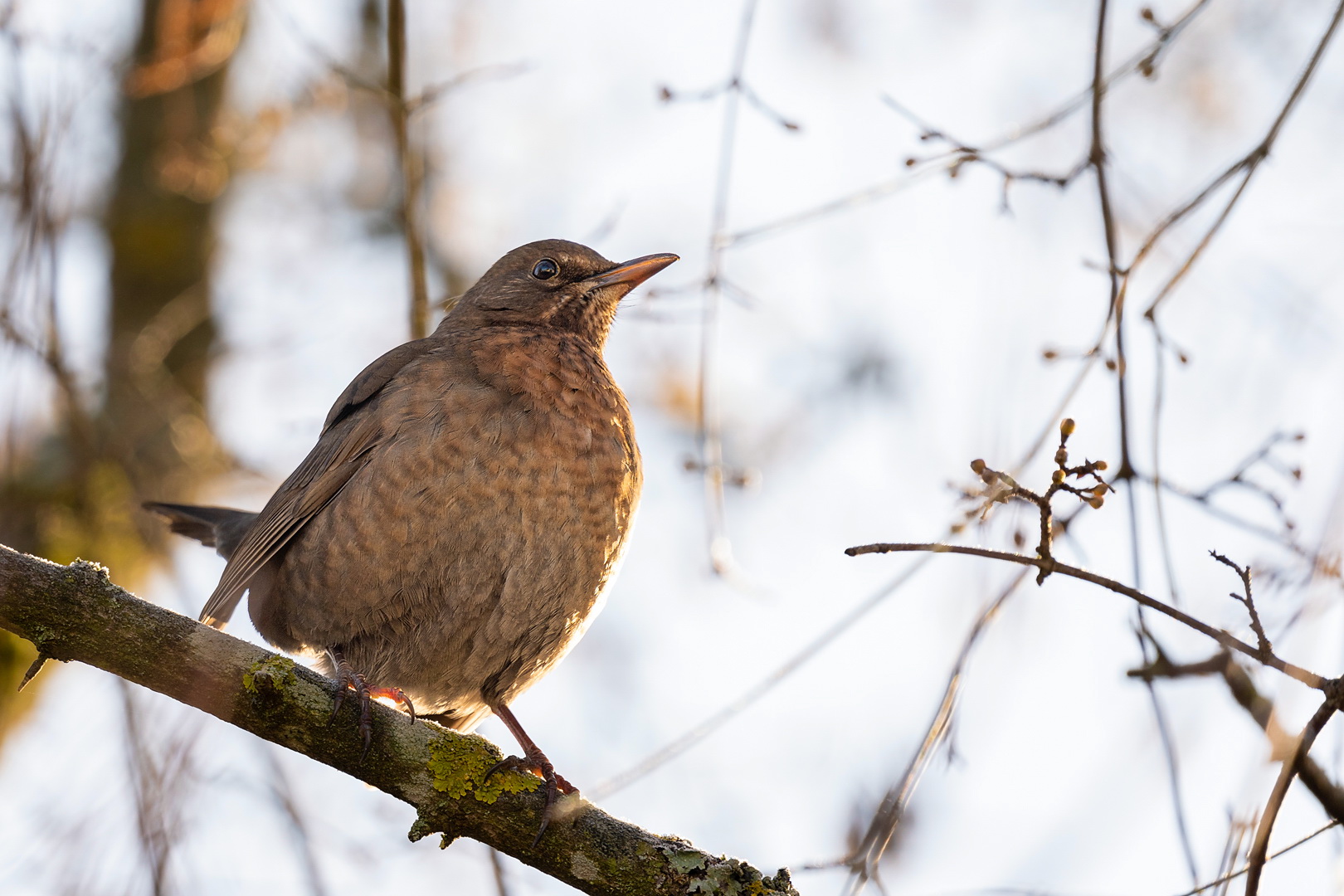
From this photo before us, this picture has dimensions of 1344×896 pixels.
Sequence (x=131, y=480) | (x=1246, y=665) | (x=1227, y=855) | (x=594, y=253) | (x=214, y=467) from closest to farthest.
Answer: (x=1227, y=855) → (x=1246, y=665) → (x=594, y=253) → (x=131, y=480) → (x=214, y=467)

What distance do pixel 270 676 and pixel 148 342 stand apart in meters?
4.13

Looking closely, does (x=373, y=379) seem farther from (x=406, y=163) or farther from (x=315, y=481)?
(x=406, y=163)

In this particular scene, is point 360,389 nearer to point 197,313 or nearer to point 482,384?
point 482,384

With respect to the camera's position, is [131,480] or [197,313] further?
[197,313]

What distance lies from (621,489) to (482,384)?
0.57 metres

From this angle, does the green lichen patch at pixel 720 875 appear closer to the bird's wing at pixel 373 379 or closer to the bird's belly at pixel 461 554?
the bird's belly at pixel 461 554

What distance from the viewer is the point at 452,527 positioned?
3.86m

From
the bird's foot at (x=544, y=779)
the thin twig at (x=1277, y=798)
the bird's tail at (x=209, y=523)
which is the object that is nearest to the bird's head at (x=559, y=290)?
the bird's tail at (x=209, y=523)

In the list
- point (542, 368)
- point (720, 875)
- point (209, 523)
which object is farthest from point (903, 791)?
point (209, 523)

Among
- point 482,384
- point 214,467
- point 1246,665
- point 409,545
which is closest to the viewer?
point 1246,665

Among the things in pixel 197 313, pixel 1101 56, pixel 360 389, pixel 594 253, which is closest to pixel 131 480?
pixel 197 313

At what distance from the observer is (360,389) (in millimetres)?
4469

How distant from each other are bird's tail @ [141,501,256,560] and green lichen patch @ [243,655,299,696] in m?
1.99

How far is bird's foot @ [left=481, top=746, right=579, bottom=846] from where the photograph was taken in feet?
10.4
